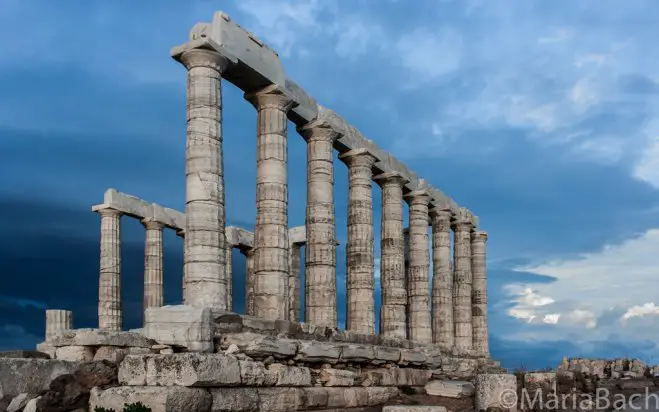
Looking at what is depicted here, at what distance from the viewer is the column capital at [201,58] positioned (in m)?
19.5

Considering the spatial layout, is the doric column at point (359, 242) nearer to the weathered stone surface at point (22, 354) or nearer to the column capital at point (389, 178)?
the column capital at point (389, 178)

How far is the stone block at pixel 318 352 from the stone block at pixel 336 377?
236 millimetres

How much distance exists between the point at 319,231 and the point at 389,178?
261 inches

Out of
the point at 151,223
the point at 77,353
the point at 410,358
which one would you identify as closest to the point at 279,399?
the point at 77,353

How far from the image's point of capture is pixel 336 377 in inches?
671

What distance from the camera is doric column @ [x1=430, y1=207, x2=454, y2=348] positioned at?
1422 inches

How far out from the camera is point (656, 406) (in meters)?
13.8

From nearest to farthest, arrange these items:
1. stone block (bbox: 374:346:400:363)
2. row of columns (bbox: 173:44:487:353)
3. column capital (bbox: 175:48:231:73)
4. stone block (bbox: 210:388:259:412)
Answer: stone block (bbox: 210:388:259:412) → stone block (bbox: 374:346:400:363) → row of columns (bbox: 173:44:487:353) → column capital (bbox: 175:48:231:73)

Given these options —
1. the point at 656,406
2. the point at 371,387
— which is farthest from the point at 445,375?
the point at 656,406

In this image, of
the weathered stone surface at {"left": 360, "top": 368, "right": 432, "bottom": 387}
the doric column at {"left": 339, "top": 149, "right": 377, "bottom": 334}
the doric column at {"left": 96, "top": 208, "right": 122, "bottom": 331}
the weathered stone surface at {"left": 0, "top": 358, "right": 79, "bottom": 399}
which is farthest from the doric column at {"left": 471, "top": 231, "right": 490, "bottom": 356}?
the weathered stone surface at {"left": 0, "top": 358, "right": 79, "bottom": 399}

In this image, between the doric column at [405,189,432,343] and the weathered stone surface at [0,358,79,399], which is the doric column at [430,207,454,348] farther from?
the weathered stone surface at [0,358,79,399]

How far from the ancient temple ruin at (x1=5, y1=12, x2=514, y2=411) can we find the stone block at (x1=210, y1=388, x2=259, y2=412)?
1.2 inches

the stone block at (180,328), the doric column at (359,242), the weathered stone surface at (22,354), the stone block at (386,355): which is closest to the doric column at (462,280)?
the doric column at (359,242)

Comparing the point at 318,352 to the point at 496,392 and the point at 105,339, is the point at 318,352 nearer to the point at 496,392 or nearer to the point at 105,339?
the point at 496,392
